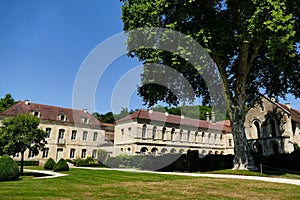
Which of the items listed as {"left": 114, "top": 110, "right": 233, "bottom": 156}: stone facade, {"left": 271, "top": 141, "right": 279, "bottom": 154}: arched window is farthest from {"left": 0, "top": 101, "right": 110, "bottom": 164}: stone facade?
{"left": 271, "top": 141, "right": 279, "bottom": 154}: arched window

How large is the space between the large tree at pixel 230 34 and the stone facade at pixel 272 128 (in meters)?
15.0

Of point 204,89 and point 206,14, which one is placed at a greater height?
point 206,14

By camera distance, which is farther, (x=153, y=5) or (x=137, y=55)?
(x=137, y=55)

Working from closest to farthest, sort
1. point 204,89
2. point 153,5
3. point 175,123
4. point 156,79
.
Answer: point 153,5
point 156,79
point 204,89
point 175,123

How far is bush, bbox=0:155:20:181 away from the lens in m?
12.4

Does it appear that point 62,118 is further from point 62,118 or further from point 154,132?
point 154,132

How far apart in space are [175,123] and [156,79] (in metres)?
25.5

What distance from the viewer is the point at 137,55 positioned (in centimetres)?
1533

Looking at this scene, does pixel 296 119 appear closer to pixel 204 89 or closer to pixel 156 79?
pixel 204 89

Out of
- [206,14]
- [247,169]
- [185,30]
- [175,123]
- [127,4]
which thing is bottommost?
[247,169]

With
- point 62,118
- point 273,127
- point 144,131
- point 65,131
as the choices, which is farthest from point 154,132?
point 273,127

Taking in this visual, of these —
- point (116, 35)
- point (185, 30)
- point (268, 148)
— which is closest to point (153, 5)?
point (185, 30)

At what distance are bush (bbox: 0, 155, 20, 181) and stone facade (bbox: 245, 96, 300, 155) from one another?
28953 millimetres

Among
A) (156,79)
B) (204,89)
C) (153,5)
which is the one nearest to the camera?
(153,5)
